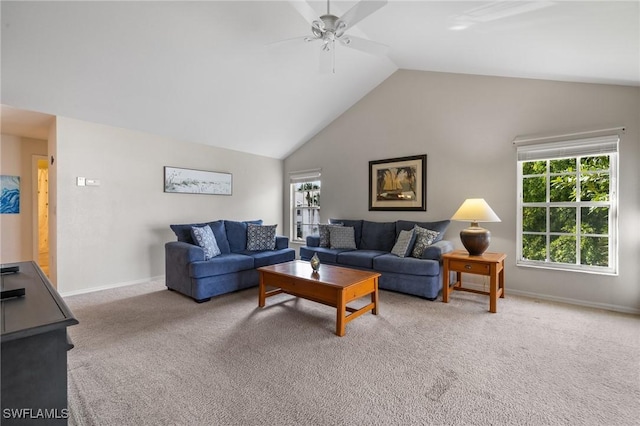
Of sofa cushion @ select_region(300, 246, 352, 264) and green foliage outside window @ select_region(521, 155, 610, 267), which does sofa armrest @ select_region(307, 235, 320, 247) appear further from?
green foliage outside window @ select_region(521, 155, 610, 267)

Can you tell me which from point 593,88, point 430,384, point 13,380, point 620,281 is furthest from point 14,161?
A: point 620,281

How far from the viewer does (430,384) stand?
186 centimetres

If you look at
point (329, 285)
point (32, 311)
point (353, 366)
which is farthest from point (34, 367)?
point (329, 285)

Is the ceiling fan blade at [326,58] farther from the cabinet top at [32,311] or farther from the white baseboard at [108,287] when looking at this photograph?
the white baseboard at [108,287]

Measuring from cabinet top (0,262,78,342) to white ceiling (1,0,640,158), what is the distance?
2.41 metres

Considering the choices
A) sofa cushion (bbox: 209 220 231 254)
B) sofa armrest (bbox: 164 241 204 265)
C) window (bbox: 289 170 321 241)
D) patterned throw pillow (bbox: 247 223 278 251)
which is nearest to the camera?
sofa armrest (bbox: 164 241 204 265)

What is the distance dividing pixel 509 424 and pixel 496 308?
75.8 inches

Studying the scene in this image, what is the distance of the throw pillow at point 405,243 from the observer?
A: 3.97m

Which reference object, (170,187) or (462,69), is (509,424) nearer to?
(462,69)

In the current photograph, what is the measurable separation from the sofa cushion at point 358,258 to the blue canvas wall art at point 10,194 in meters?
5.23

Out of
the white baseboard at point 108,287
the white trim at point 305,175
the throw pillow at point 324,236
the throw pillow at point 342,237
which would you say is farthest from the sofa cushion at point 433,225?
the white baseboard at point 108,287

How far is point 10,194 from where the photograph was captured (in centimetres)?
459

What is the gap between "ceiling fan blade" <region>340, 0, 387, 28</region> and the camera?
209 cm

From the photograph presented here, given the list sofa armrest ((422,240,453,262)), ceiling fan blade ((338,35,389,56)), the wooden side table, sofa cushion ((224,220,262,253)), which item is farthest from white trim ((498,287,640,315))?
sofa cushion ((224,220,262,253))
